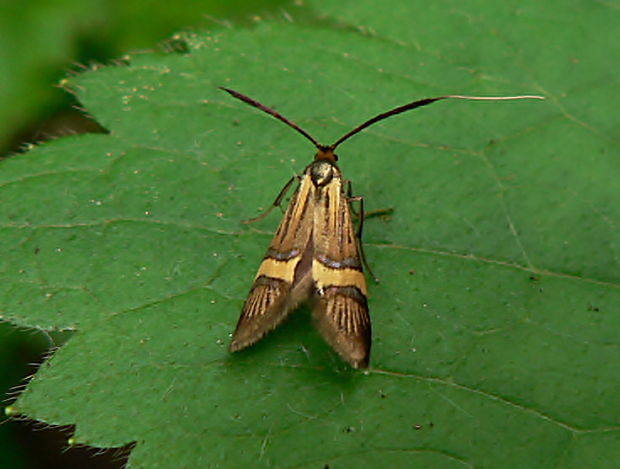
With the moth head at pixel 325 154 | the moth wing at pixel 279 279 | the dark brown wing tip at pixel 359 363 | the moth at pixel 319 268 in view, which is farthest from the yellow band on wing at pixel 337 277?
the moth head at pixel 325 154

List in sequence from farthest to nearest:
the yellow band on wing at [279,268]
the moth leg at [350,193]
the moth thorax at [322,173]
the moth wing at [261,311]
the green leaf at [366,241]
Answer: the moth leg at [350,193] → the moth thorax at [322,173] → the yellow band on wing at [279,268] → the moth wing at [261,311] → the green leaf at [366,241]

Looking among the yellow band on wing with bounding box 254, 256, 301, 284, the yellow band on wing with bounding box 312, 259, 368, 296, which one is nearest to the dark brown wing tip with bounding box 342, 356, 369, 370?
the yellow band on wing with bounding box 312, 259, 368, 296

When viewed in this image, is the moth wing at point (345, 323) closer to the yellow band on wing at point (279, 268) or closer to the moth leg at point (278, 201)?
the yellow band on wing at point (279, 268)

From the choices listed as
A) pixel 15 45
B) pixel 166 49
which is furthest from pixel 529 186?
pixel 15 45

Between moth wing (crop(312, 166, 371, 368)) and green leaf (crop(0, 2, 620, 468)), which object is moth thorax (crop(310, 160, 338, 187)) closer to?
moth wing (crop(312, 166, 371, 368))

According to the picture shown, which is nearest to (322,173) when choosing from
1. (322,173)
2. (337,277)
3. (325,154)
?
(322,173)

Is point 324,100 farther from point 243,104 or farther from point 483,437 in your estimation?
point 483,437

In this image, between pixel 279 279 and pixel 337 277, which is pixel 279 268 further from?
pixel 337 277
